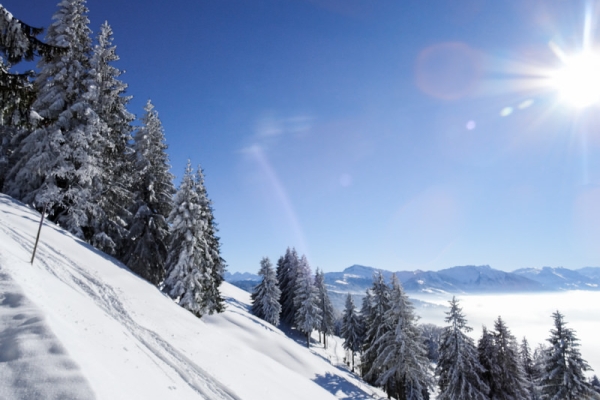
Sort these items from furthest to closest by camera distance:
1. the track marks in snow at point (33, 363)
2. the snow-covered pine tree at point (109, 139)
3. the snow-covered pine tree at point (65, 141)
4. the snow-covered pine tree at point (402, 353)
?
the snow-covered pine tree at point (402, 353)
the snow-covered pine tree at point (109, 139)
the snow-covered pine tree at point (65, 141)
the track marks in snow at point (33, 363)

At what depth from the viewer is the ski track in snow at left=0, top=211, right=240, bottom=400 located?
10.8m

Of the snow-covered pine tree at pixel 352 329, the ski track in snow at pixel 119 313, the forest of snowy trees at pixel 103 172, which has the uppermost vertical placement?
the forest of snowy trees at pixel 103 172

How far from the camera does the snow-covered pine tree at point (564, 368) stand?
25.8 m

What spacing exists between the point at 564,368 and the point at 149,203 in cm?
3794

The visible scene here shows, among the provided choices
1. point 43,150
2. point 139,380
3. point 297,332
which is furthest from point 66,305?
point 297,332

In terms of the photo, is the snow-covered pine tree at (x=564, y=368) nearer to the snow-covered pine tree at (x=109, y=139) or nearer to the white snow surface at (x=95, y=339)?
the white snow surface at (x=95, y=339)

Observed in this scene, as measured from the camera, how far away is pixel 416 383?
28.4 metres

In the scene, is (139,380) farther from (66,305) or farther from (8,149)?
(8,149)

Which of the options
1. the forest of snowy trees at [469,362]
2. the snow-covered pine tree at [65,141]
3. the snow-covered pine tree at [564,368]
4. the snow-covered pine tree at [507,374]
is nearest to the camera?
the snow-covered pine tree at [65,141]

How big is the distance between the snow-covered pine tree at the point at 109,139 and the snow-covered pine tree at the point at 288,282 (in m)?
35.8

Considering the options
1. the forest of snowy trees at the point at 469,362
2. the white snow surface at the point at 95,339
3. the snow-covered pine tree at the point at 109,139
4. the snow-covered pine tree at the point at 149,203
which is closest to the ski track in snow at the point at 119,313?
the white snow surface at the point at 95,339

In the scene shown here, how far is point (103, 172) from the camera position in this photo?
73.3 ft

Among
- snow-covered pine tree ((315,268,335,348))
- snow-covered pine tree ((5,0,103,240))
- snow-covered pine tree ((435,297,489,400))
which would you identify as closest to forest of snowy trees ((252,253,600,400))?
snow-covered pine tree ((435,297,489,400))

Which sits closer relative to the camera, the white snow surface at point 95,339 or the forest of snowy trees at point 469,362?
the white snow surface at point 95,339
